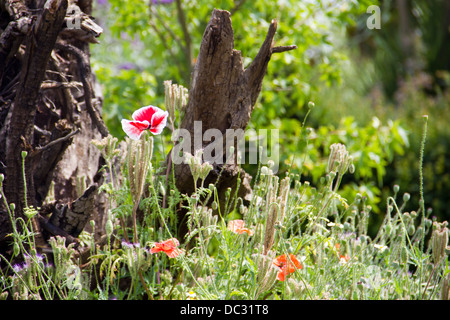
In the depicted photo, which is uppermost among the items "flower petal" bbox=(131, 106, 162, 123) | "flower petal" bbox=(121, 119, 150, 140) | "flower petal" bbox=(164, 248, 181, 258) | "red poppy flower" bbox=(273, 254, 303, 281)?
"flower petal" bbox=(131, 106, 162, 123)

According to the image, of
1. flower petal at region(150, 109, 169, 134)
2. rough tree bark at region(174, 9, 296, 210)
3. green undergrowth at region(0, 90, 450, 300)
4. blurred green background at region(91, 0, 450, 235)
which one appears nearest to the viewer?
green undergrowth at region(0, 90, 450, 300)

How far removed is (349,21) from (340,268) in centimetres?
254

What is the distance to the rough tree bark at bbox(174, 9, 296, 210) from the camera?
158 cm

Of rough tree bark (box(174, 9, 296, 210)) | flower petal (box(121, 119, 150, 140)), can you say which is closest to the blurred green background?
rough tree bark (box(174, 9, 296, 210))

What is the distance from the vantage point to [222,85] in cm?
162

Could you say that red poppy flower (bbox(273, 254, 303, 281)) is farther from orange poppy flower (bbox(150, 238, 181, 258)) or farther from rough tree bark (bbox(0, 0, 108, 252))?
rough tree bark (bbox(0, 0, 108, 252))

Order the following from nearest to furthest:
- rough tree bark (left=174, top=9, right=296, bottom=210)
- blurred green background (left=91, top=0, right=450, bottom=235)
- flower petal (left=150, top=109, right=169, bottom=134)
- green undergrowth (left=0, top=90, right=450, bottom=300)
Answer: green undergrowth (left=0, top=90, right=450, bottom=300) < flower petal (left=150, top=109, right=169, bottom=134) < rough tree bark (left=174, top=9, right=296, bottom=210) < blurred green background (left=91, top=0, right=450, bottom=235)

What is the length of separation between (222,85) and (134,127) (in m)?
0.40

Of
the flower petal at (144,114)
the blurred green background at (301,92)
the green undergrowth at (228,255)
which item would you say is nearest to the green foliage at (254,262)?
the green undergrowth at (228,255)

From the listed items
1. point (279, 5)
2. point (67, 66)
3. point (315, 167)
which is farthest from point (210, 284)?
point (279, 5)

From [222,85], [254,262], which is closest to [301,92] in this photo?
[222,85]

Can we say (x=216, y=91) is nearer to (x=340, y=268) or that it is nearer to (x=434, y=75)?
(x=340, y=268)

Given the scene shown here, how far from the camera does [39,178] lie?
1669 mm

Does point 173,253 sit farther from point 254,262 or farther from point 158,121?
point 158,121
